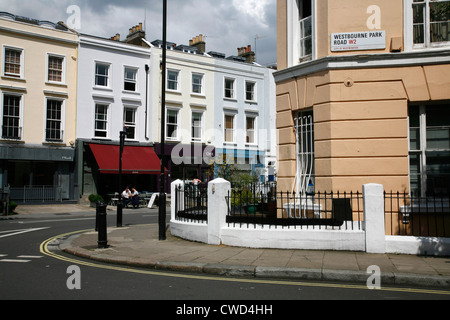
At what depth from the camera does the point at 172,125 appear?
3334 cm

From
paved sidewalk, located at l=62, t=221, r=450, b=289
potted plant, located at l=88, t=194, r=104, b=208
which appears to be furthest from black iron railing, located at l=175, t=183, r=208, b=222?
potted plant, located at l=88, t=194, r=104, b=208

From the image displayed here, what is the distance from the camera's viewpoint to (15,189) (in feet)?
87.3

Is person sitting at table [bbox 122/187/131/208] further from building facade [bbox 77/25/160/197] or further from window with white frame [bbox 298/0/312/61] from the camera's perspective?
window with white frame [bbox 298/0/312/61]

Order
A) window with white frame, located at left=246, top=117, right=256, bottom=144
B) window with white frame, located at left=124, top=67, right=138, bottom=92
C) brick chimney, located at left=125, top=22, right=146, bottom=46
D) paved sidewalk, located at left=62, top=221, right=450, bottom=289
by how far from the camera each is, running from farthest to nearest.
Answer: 1. window with white frame, located at left=246, top=117, right=256, bottom=144
2. brick chimney, located at left=125, top=22, right=146, bottom=46
3. window with white frame, located at left=124, top=67, right=138, bottom=92
4. paved sidewalk, located at left=62, top=221, right=450, bottom=289

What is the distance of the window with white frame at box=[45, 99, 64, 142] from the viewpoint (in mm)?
27969

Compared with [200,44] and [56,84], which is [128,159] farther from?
[200,44]

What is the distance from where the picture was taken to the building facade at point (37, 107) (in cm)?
2652

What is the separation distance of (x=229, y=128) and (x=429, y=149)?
86.9 feet

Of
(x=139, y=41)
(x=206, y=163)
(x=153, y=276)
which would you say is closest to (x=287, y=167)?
(x=153, y=276)

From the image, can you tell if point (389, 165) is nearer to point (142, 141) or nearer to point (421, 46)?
point (421, 46)

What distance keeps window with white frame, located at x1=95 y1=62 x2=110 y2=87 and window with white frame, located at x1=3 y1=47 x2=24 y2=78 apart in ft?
16.2

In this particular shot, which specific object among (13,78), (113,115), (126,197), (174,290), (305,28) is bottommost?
(174,290)

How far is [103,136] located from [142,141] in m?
2.92

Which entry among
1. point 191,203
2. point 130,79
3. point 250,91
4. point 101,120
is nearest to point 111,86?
point 130,79
